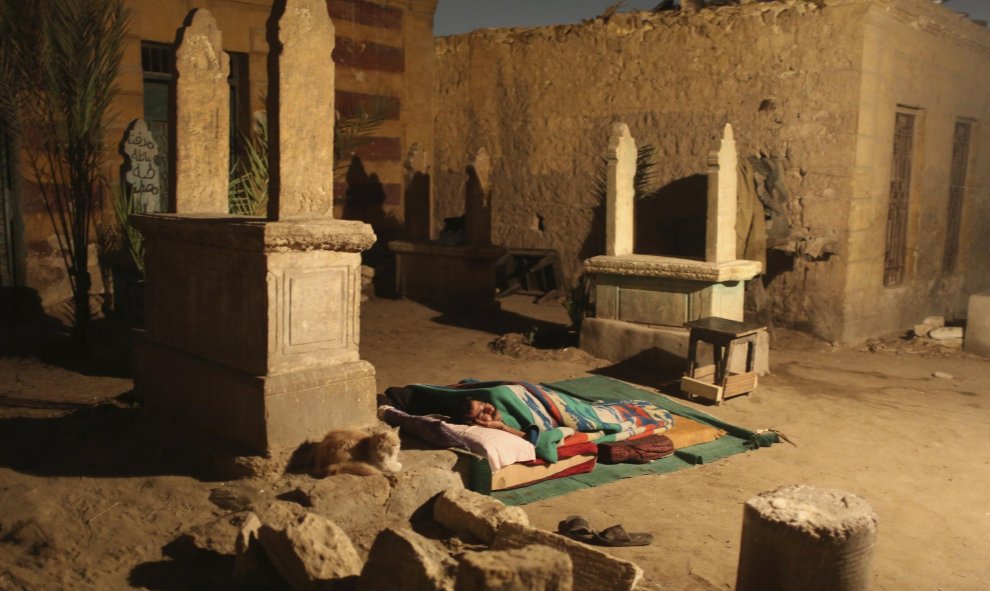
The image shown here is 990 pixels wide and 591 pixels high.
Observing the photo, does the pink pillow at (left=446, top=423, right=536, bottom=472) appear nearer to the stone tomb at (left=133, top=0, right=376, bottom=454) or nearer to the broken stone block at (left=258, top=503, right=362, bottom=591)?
the stone tomb at (left=133, top=0, right=376, bottom=454)

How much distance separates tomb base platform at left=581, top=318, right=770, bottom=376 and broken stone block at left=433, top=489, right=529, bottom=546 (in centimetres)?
405

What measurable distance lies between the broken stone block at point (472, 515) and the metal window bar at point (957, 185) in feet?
30.5

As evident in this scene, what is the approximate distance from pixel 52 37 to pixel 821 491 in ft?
20.5

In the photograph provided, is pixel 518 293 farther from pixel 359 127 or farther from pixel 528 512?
pixel 528 512

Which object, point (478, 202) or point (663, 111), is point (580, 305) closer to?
point (478, 202)

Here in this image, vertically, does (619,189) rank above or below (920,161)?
below

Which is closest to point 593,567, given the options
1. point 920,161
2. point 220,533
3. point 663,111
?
point 220,533

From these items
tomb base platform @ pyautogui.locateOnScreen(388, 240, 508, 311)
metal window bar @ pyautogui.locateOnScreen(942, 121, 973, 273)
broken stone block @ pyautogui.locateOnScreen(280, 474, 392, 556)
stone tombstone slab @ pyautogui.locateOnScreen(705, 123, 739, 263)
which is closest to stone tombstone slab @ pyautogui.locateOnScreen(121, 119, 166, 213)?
tomb base platform @ pyautogui.locateOnScreen(388, 240, 508, 311)

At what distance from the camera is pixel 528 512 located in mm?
4793

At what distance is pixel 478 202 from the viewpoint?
10.7 metres

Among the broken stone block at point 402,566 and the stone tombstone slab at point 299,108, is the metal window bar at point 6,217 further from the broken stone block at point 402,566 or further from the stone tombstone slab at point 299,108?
the broken stone block at point 402,566

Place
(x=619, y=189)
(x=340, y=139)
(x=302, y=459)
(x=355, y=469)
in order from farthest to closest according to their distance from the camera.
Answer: (x=340, y=139), (x=619, y=189), (x=302, y=459), (x=355, y=469)

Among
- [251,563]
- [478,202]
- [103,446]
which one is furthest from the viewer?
[478,202]

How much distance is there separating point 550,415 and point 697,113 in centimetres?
599
